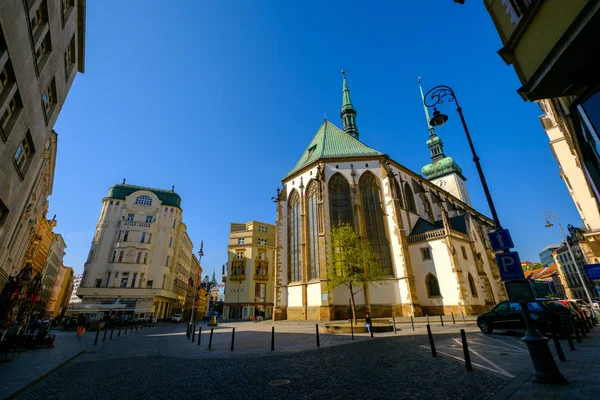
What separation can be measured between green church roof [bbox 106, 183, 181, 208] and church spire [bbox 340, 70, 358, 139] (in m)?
32.6

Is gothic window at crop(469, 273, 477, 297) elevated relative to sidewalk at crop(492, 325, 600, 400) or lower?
elevated

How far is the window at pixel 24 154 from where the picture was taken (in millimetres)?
10461

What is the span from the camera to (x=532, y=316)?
1053cm

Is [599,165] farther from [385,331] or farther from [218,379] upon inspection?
[385,331]

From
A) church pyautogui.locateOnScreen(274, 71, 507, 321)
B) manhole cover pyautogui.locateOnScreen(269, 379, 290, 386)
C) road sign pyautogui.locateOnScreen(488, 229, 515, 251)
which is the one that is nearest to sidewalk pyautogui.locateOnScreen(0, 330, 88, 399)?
manhole cover pyautogui.locateOnScreen(269, 379, 290, 386)

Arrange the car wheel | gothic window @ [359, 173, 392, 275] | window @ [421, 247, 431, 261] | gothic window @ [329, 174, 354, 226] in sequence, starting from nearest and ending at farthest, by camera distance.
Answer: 1. the car wheel
2. window @ [421, 247, 431, 261]
3. gothic window @ [359, 173, 392, 275]
4. gothic window @ [329, 174, 354, 226]

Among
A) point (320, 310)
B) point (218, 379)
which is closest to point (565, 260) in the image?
point (320, 310)

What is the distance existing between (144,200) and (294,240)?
28.6 meters

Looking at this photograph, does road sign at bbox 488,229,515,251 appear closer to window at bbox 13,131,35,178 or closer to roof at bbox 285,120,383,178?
window at bbox 13,131,35,178

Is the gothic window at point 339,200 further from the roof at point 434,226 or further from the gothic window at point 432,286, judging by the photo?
the gothic window at point 432,286

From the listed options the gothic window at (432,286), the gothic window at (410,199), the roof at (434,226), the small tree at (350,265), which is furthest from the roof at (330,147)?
the gothic window at (432,286)

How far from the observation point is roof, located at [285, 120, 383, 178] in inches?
1232

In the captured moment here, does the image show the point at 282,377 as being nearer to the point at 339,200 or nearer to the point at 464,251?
the point at 339,200

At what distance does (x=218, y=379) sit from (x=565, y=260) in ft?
291
